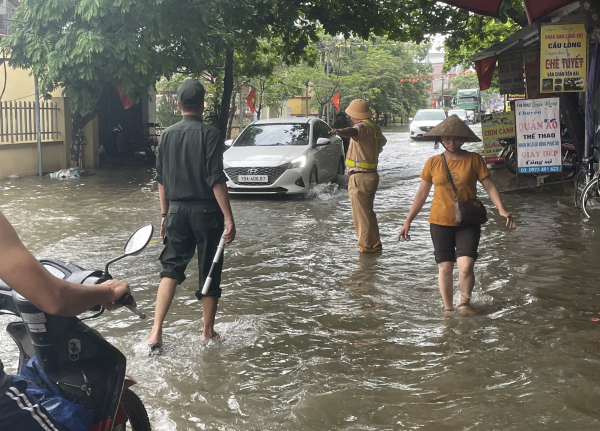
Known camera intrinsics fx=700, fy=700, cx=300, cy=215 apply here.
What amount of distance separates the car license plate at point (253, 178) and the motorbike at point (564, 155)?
16.4 ft

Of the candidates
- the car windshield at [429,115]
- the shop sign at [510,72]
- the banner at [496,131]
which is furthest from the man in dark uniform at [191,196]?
the car windshield at [429,115]

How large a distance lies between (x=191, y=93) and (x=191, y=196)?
0.73 metres

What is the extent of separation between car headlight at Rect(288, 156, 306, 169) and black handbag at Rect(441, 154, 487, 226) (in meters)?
7.57

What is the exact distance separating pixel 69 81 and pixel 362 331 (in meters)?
12.5

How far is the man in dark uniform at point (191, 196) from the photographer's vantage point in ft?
16.2

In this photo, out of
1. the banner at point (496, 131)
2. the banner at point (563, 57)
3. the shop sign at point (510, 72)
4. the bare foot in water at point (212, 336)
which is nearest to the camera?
the bare foot in water at point (212, 336)

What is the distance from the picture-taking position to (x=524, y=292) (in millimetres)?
6570

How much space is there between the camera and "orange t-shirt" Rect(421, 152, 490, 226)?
575 centimetres

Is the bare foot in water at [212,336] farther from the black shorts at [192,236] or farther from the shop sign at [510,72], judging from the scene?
the shop sign at [510,72]

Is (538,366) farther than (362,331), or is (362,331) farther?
(362,331)

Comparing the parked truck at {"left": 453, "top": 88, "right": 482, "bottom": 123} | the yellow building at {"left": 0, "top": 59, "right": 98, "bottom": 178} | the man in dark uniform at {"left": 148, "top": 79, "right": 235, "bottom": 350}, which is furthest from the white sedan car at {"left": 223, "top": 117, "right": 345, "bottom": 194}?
the parked truck at {"left": 453, "top": 88, "right": 482, "bottom": 123}

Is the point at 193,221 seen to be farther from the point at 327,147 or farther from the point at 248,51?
the point at 248,51

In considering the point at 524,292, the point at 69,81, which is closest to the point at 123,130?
the point at 69,81

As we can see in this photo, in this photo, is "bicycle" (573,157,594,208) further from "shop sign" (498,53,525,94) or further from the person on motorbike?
the person on motorbike
